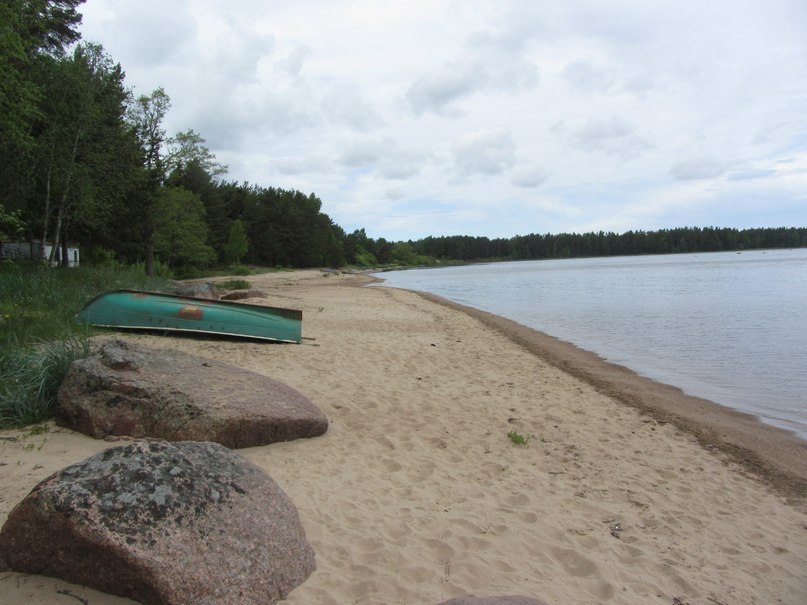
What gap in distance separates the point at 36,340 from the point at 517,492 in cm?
697

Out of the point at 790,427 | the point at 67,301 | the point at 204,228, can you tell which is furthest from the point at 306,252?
the point at 790,427

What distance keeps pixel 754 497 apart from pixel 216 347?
841 centimetres

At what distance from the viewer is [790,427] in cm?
807

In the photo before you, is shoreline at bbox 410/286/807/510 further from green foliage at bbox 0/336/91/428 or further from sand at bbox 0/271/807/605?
green foliage at bbox 0/336/91/428

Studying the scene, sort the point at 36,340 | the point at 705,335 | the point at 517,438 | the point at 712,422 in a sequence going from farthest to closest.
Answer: the point at 705,335
the point at 712,422
the point at 36,340
the point at 517,438

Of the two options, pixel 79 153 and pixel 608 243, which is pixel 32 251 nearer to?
pixel 79 153

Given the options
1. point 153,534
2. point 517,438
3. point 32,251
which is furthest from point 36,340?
point 32,251

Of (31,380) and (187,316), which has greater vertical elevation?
(187,316)

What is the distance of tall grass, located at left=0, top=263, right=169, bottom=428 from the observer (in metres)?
5.29

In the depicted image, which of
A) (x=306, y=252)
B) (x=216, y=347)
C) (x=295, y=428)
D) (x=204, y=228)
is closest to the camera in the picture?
(x=295, y=428)

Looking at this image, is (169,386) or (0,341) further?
(0,341)

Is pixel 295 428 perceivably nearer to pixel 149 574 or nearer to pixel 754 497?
pixel 149 574

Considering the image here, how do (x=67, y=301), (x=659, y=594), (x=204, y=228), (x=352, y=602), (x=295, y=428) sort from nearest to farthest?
1. (x=352, y=602)
2. (x=659, y=594)
3. (x=295, y=428)
4. (x=67, y=301)
5. (x=204, y=228)

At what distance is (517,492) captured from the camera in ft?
16.3
